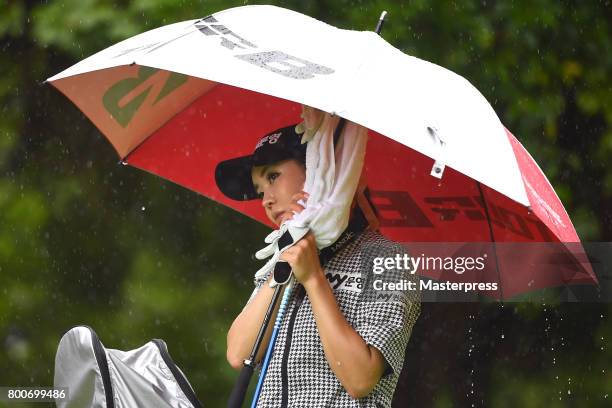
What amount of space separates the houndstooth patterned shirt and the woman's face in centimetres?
20

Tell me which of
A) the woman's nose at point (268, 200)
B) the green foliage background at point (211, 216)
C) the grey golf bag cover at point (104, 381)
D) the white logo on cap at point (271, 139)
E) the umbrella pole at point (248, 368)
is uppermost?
the white logo on cap at point (271, 139)

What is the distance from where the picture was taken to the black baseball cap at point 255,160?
3268 mm

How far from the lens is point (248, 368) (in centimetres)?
311

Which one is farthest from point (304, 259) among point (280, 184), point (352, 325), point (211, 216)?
point (211, 216)

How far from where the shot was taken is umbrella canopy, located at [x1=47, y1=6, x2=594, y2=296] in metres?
2.86

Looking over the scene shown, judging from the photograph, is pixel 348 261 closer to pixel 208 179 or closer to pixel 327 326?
pixel 327 326

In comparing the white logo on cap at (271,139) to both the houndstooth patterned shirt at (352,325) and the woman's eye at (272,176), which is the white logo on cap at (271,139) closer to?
the woman's eye at (272,176)

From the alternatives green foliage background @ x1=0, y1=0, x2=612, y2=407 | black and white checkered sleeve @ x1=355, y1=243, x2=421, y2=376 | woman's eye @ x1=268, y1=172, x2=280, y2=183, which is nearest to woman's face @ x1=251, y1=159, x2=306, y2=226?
woman's eye @ x1=268, y1=172, x2=280, y2=183

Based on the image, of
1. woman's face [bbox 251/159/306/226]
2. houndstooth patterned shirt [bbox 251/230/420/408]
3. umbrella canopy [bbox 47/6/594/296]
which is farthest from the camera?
woman's face [bbox 251/159/306/226]

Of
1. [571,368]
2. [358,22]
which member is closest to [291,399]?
[358,22]

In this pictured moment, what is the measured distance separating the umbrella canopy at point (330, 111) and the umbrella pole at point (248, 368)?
19.7 inches

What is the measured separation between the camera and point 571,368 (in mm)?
5332

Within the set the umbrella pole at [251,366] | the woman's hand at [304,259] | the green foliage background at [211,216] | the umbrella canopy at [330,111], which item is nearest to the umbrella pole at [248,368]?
the umbrella pole at [251,366]

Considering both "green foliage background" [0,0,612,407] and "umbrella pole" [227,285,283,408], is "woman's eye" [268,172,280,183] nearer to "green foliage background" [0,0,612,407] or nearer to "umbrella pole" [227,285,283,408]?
"umbrella pole" [227,285,283,408]
